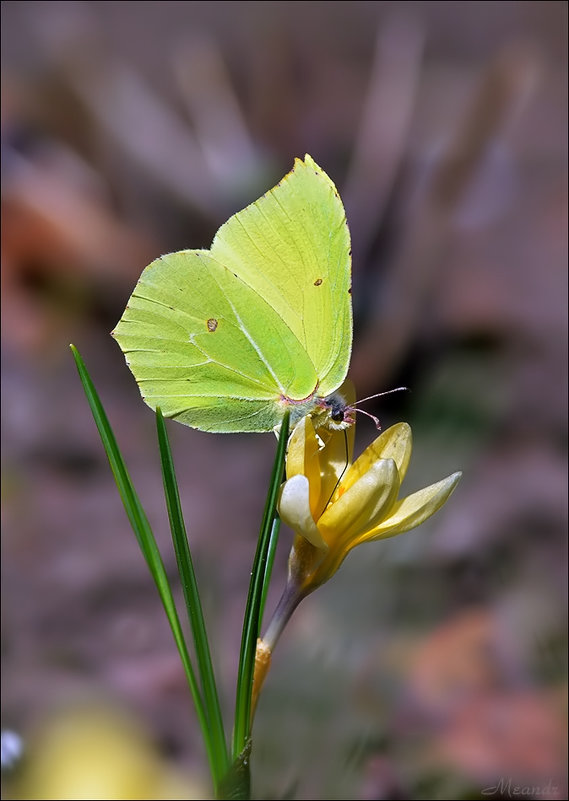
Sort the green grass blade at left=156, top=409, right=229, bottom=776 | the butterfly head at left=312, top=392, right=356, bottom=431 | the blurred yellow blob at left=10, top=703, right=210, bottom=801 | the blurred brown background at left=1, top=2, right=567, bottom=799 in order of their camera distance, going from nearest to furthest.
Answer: the green grass blade at left=156, top=409, right=229, bottom=776
the butterfly head at left=312, top=392, right=356, bottom=431
the blurred yellow blob at left=10, top=703, right=210, bottom=801
the blurred brown background at left=1, top=2, right=567, bottom=799

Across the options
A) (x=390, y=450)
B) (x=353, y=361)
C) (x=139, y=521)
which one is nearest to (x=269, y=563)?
(x=139, y=521)

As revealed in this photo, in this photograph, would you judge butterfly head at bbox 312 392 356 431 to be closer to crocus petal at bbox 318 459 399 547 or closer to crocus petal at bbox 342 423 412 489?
crocus petal at bbox 342 423 412 489

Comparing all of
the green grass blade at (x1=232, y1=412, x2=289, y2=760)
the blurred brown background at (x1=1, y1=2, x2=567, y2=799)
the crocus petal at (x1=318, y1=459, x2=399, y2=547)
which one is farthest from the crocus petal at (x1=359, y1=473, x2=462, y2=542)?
the blurred brown background at (x1=1, y1=2, x2=567, y2=799)

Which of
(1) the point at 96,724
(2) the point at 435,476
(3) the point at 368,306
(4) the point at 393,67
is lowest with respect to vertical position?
(1) the point at 96,724

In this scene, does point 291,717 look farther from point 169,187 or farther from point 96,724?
point 169,187

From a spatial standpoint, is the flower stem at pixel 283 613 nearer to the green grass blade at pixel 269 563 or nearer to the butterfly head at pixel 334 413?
the green grass blade at pixel 269 563

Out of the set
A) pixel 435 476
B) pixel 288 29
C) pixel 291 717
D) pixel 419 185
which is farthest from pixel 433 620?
pixel 288 29
